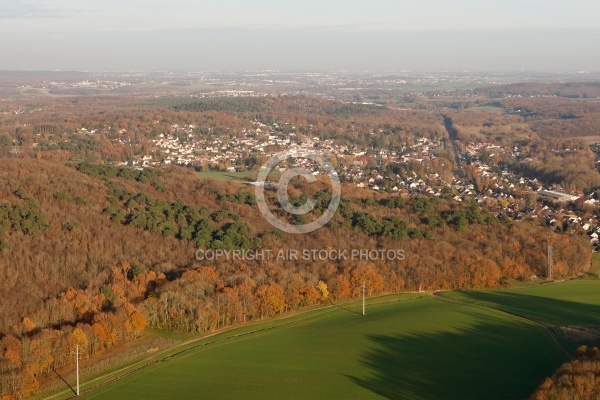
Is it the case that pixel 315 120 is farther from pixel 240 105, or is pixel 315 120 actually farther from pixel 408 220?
pixel 408 220

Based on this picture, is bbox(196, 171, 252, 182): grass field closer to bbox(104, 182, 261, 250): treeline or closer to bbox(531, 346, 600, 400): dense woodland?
bbox(104, 182, 261, 250): treeline

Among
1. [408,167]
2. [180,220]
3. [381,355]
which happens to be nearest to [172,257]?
[180,220]

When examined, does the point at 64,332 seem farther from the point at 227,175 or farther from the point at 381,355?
the point at 227,175

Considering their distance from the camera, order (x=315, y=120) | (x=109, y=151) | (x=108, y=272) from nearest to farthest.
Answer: (x=108, y=272), (x=109, y=151), (x=315, y=120)

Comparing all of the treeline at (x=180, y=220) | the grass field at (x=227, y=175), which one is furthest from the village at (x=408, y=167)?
the treeline at (x=180, y=220)

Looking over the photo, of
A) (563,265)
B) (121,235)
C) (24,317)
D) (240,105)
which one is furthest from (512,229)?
(240,105)

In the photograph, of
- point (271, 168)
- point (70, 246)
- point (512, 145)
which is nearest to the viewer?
point (70, 246)
